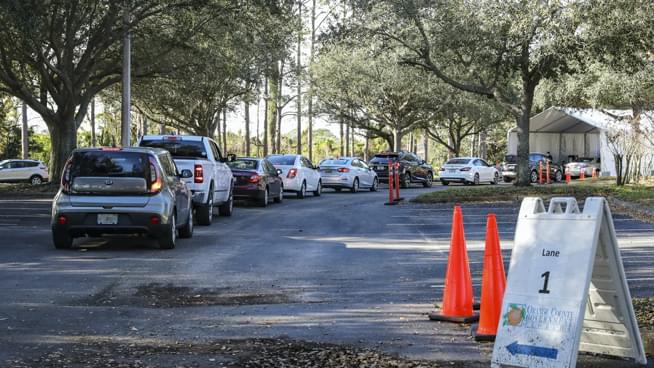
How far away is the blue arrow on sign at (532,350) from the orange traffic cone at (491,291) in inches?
45.2

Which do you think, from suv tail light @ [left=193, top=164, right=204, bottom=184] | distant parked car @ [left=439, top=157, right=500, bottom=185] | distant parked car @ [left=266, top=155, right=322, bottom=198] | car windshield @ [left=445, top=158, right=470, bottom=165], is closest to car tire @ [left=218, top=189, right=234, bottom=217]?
suv tail light @ [left=193, top=164, right=204, bottom=184]

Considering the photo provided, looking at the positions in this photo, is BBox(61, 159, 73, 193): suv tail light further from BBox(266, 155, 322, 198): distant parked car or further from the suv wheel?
BBox(266, 155, 322, 198): distant parked car

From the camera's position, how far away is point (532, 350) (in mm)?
5617

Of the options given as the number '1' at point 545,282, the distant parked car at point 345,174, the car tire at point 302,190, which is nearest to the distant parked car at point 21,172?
the distant parked car at point 345,174

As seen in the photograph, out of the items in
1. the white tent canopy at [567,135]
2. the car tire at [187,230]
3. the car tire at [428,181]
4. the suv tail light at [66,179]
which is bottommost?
the car tire at [187,230]

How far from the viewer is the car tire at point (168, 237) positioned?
1323 centimetres

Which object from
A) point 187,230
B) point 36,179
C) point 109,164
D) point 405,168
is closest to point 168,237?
point 109,164

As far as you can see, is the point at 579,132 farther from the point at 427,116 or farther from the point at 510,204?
the point at 510,204

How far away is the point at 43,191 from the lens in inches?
1219

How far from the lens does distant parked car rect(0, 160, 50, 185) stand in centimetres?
4422

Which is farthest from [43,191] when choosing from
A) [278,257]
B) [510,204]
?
[278,257]

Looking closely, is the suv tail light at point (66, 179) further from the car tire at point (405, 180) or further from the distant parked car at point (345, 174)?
the car tire at point (405, 180)

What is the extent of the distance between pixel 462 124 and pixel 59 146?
4209cm

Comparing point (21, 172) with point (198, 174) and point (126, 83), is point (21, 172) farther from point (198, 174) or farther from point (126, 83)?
point (198, 174)
